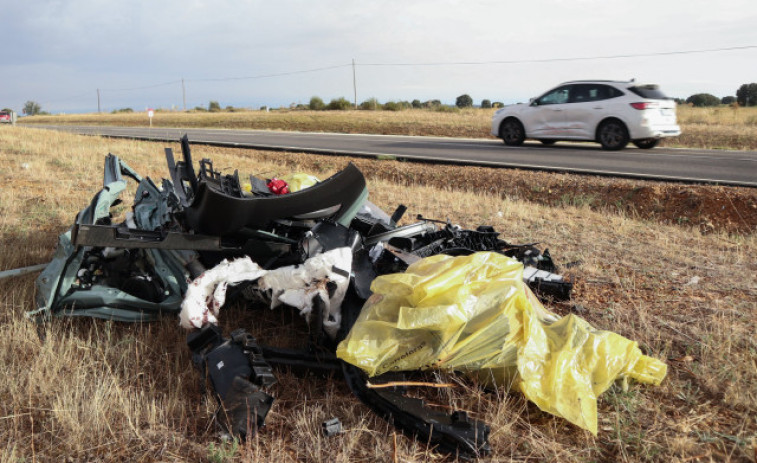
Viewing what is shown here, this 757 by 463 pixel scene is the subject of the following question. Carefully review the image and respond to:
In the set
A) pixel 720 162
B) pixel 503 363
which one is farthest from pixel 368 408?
pixel 720 162

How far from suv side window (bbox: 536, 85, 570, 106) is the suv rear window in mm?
1610

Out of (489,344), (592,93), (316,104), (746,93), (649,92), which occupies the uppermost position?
(316,104)

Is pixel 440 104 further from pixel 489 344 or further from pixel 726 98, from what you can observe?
pixel 489 344

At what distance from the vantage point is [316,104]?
45406mm

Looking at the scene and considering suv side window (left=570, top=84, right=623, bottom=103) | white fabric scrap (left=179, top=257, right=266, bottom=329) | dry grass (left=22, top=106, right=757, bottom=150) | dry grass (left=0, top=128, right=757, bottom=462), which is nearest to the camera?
dry grass (left=0, top=128, right=757, bottom=462)

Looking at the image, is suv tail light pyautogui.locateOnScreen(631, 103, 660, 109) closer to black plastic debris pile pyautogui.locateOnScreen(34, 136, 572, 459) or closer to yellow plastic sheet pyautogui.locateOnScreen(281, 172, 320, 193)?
black plastic debris pile pyautogui.locateOnScreen(34, 136, 572, 459)

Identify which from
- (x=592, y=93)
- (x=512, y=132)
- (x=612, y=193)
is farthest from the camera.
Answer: (x=512, y=132)

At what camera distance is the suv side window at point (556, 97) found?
545 inches

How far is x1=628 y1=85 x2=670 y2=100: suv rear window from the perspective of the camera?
12.7 m

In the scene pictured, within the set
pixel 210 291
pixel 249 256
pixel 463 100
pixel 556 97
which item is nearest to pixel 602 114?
pixel 556 97

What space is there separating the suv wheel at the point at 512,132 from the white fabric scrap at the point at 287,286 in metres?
12.9

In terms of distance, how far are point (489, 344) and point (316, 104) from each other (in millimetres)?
44806

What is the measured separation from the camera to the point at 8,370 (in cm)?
286

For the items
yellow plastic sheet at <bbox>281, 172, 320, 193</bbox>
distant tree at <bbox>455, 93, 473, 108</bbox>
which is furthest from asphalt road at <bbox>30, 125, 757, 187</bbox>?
distant tree at <bbox>455, 93, 473, 108</bbox>
